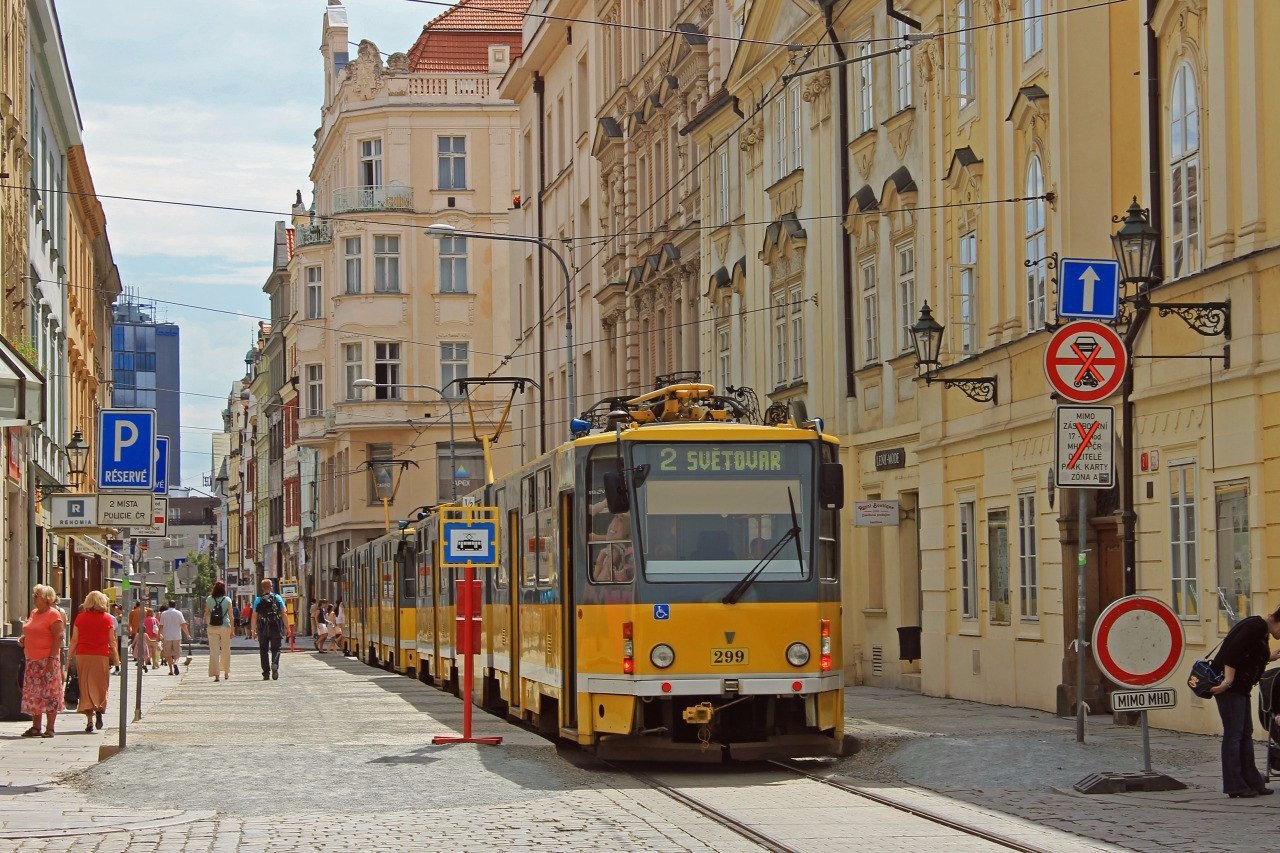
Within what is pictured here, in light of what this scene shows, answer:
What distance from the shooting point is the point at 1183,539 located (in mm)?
21344

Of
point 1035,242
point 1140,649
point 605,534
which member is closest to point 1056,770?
point 1140,649

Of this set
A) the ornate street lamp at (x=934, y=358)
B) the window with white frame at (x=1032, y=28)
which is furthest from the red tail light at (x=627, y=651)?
the window with white frame at (x=1032, y=28)

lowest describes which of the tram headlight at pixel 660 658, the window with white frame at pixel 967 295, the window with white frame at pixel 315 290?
the tram headlight at pixel 660 658

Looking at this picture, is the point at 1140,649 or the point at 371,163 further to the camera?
the point at 371,163

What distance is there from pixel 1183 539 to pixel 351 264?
60742mm

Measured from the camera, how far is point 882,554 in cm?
3281

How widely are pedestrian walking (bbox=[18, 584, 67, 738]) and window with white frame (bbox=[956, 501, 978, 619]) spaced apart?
1135 cm

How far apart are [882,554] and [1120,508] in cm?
970

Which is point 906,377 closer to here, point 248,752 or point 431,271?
point 248,752

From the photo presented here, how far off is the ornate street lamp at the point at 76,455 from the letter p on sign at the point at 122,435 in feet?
86.4

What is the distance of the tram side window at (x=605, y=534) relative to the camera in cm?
1788

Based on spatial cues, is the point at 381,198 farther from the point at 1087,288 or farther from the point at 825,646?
the point at 825,646

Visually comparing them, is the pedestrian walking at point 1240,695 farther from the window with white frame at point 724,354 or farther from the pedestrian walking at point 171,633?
the pedestrian walking at point 171,633

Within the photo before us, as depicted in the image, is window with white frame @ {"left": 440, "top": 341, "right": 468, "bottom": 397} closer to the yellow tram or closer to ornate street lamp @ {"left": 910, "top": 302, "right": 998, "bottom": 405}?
ornate street lamp @ {"left": 910, "top": 302, "right": 998, "bottom": 405}
